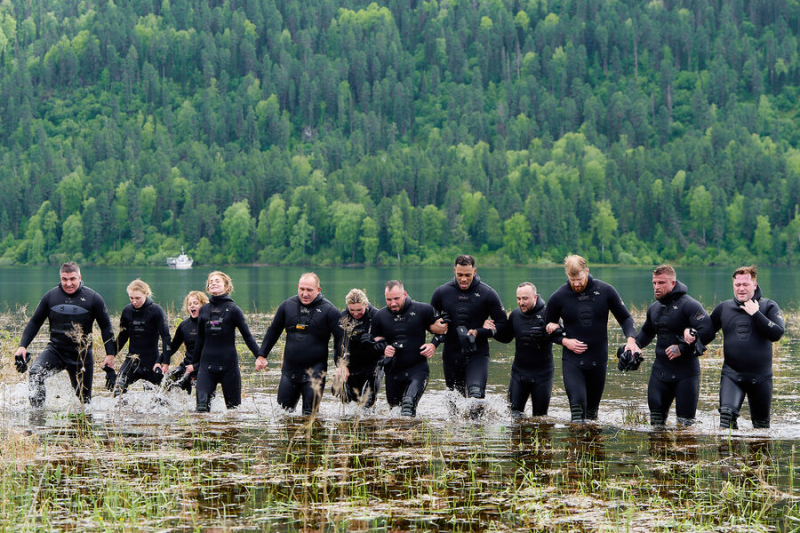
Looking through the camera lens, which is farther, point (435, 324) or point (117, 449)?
point (435, 324)

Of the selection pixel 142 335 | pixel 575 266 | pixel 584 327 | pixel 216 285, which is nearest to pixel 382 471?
pixel 584 327

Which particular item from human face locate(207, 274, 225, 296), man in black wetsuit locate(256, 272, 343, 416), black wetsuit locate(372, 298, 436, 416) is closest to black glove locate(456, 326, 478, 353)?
black wetsuit locate(372, 298, 436, 416)

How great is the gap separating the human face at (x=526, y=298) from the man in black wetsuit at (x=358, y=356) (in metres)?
2.33

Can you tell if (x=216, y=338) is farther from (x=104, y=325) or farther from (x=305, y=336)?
(x=104, y=325)

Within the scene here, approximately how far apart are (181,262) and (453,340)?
140310 mm

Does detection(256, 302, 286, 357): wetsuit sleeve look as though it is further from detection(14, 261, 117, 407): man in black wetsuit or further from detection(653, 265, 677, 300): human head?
detection(653, 265, 677, 300): human head

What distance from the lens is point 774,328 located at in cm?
1345

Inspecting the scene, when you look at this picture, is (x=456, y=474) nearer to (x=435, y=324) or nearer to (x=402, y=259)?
(x=435, y=324)

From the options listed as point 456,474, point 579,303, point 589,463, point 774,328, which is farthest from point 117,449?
point 774,328

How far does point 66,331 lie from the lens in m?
16.2

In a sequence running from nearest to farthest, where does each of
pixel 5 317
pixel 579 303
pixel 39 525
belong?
pixel 39 525, pixel 579 303, pixel 5 317

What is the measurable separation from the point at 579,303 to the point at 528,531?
237 inches

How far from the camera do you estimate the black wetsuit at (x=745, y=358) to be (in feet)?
45.1

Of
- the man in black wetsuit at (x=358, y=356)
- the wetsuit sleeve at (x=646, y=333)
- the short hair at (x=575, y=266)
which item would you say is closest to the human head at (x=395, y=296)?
the man in black wetsuit at (x=358, y=356)
